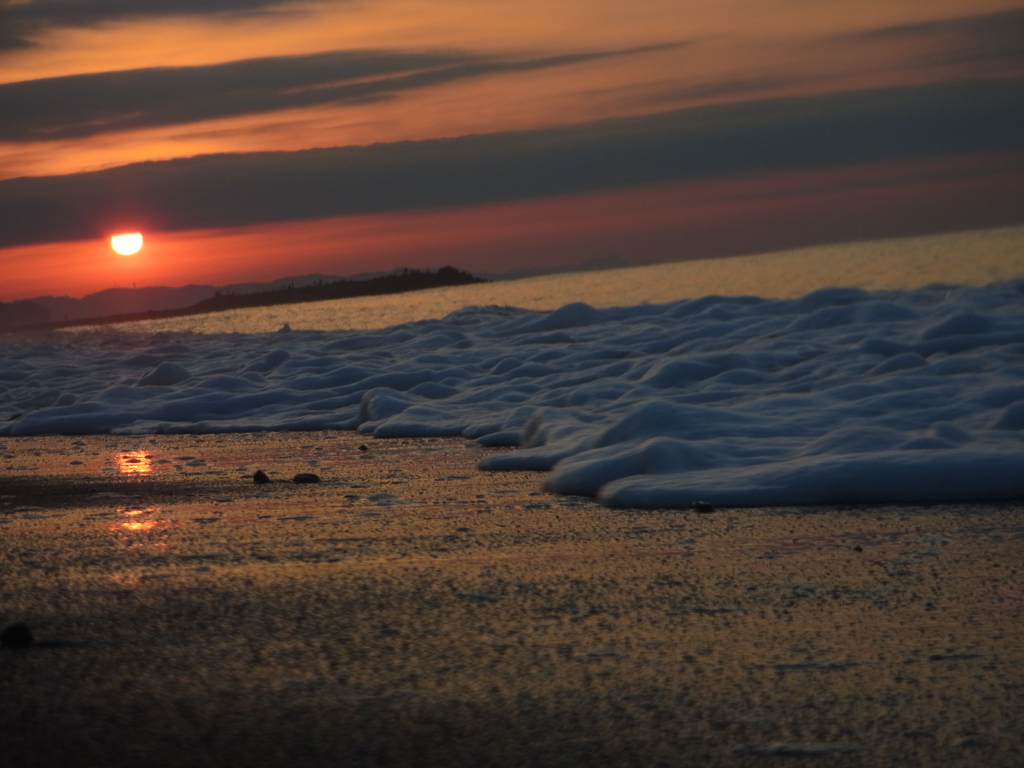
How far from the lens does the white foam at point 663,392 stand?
3.54 meters

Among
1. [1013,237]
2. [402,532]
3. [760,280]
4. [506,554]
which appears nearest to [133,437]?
[402,532]

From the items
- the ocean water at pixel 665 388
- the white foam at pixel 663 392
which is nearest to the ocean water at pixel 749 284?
the ocean water at pixel 665 388

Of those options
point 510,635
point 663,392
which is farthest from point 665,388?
point 510,635

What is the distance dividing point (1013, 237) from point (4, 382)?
51.0ft

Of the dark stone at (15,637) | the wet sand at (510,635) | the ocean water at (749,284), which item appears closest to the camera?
the wet sand at (510,635)

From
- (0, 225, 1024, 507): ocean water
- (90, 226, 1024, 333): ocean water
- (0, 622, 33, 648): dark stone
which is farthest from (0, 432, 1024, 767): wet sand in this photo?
(90, 226, 1024, 333): ocean water

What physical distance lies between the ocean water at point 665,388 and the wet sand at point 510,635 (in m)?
0.37

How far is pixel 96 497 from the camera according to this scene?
3783mm

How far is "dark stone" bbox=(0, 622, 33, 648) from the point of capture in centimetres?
190

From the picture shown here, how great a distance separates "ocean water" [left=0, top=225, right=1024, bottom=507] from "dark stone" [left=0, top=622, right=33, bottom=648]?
1957mm

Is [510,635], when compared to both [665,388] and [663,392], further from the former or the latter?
[665,388]

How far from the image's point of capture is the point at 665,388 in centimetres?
627

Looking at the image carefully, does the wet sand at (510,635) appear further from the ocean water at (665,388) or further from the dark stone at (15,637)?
the ocean water at (665,388)

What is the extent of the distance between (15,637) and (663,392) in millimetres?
4627
